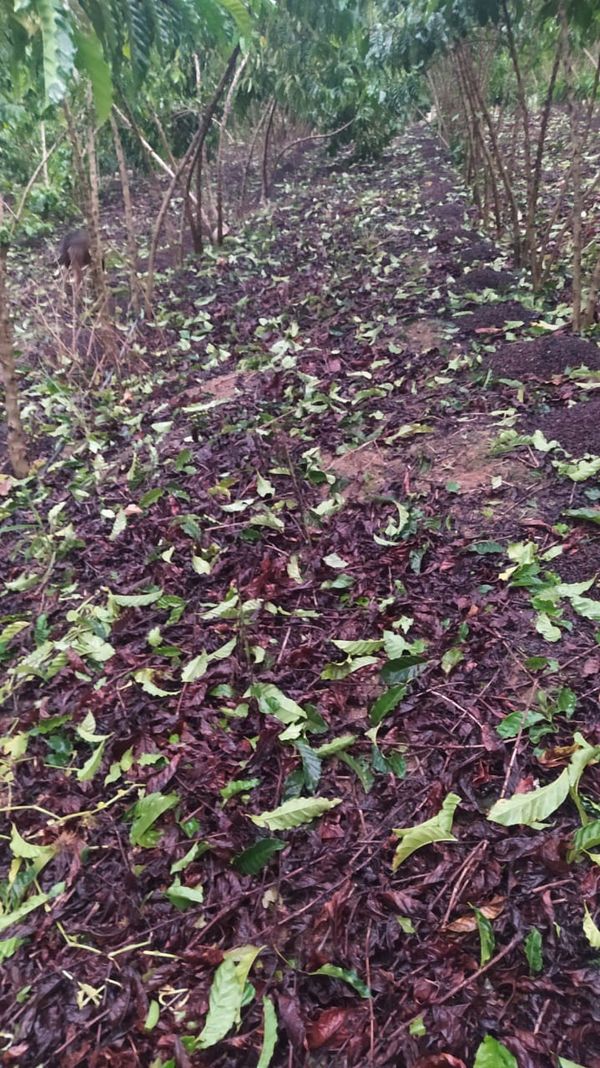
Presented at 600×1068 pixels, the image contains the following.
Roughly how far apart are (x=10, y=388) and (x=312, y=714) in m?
2.24

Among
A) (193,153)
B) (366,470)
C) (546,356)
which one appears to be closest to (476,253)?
(546,356)

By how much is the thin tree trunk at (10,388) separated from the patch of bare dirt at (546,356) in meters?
2.32

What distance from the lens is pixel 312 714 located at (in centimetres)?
188

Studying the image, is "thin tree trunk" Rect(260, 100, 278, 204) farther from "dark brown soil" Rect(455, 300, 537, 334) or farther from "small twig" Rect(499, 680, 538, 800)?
"small twig" Rect(499, 680, 538, 800)

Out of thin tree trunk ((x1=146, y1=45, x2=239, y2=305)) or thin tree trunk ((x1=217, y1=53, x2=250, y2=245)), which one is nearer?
thin tree trunk ((x1=146, y1=45, x2=239, y2=305))

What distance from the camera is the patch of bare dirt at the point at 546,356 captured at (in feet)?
10.7

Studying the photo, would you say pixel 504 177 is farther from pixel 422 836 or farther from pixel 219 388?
pixel 422 836

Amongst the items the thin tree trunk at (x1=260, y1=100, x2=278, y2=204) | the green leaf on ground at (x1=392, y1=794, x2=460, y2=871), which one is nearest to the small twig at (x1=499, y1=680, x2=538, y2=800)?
the green leaf on ground at (x1=392, y1=794, x2=460, y2=871)

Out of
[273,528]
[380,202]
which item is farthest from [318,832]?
[380,202]

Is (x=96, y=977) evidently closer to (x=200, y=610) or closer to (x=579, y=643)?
(x=200, y=610)

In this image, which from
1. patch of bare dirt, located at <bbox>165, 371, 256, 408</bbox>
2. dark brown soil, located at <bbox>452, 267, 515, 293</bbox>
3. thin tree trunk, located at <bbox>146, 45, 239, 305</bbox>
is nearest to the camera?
patch of bare dirt, located at <bbox>165, 371, 256, 408</bbox>

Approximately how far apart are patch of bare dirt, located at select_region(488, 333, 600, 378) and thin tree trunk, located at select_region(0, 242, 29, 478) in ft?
7.62

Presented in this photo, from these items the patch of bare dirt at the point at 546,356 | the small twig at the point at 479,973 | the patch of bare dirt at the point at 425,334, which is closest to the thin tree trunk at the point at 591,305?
the patch of bare dirt at the point at 546,356

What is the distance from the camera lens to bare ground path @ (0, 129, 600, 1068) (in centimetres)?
135
